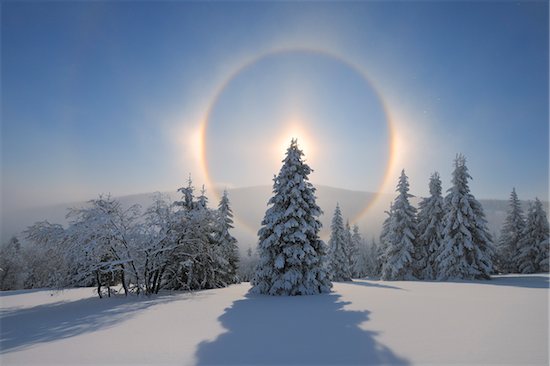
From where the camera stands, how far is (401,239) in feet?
108

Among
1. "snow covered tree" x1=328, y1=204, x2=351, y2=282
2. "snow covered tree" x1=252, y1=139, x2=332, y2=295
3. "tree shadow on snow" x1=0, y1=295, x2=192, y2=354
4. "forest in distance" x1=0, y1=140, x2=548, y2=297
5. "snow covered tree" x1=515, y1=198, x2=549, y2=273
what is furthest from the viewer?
"snow covered tree" x1=328, y1=204, x2=351, y2=282

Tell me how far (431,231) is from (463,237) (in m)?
4.77

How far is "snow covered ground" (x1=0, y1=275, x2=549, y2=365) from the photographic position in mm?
5898

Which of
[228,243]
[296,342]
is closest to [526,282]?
[296,342]

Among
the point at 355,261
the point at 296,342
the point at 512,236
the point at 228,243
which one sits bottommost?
the point at 355,261

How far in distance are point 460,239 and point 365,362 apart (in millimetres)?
27708

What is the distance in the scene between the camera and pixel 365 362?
5.60 metres

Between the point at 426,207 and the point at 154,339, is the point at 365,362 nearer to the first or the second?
the point at 154,339

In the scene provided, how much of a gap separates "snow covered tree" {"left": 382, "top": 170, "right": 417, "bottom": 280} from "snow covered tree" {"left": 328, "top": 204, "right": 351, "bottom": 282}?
326 inches

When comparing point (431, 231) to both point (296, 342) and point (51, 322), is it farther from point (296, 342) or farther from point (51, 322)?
point (51, 322)

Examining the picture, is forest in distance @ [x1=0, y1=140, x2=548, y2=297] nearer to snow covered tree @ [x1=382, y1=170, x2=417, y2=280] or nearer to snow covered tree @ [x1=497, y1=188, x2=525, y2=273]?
snow covered tree @ [x1=382, y1=170, x2=417, y2=280]

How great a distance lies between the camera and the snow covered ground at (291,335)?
5.90 metres

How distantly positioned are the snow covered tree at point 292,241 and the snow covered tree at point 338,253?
2328cm

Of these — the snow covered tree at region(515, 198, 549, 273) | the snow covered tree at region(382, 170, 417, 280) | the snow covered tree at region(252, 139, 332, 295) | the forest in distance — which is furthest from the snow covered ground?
the snow covered tree at region(515, 198, 549, 273)
